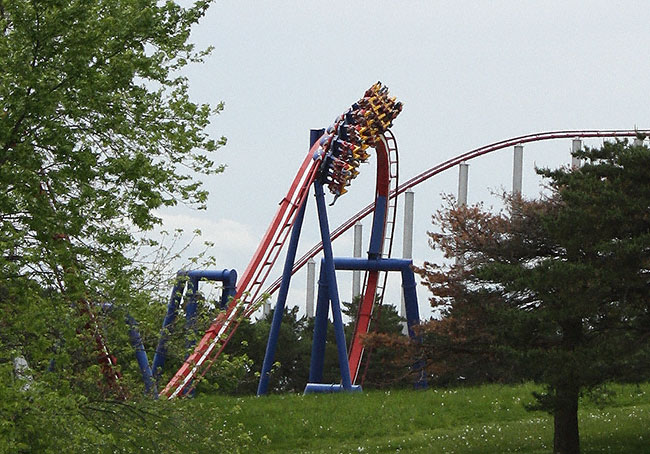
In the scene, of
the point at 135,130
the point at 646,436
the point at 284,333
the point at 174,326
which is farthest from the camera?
the point at 284,333

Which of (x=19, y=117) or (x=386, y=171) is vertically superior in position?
(x=386, y=171)

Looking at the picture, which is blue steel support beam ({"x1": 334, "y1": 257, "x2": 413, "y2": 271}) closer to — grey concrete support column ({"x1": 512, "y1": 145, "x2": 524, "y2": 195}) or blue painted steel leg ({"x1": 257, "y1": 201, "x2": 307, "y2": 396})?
blue painted steel leg ({"x1": 257, "y1": 201, "x2": 307, "y2": 396})

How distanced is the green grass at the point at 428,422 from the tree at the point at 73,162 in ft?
26.7

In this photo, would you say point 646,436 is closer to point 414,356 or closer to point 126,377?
point 414,356

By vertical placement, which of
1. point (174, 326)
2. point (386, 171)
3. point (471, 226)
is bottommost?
point (174, 326)

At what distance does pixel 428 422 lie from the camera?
2123cm

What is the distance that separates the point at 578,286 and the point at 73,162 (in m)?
8.05

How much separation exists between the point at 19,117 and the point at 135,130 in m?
1.38

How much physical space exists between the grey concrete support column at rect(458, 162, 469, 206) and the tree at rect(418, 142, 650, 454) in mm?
13697

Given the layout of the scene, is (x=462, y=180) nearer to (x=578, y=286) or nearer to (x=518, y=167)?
(x=518, y=167)

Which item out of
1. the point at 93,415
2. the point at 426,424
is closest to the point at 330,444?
the point at 426,424

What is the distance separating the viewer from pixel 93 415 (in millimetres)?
10789

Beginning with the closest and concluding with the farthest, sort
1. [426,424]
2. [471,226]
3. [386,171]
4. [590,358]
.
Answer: [590,358] → [471,226] → [426,424] → [386,171]

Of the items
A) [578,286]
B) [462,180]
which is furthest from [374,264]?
[578,286]
